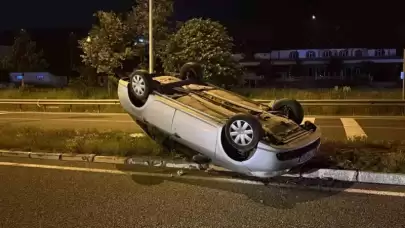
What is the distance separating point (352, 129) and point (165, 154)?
7091mm

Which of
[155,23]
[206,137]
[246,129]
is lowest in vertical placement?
[206,137]

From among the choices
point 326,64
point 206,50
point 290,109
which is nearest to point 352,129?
point 290,109

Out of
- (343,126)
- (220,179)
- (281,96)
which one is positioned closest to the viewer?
(220,179)

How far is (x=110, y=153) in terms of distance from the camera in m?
8.35

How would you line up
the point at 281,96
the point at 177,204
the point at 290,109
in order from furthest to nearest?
the point at 281,96, the point at 290,109, the point at 177,204

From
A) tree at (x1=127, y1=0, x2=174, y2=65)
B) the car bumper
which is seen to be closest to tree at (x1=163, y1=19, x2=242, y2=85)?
tree at (x1=127, y1=0, x2=174, y2=65)

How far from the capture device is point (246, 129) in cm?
592

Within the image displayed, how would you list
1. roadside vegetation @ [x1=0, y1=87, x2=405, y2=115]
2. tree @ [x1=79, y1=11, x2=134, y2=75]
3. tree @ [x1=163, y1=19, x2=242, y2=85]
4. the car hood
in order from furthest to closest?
tree @ [x1=79, y1=11, x2=134, y2=75] < tree @ [x1=163, y1=19, x2=242, y2=85] < roadside vegetation @ [x1=0, y1=87, x2=405, y2=115] < the car hood

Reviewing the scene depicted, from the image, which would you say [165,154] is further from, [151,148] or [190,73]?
[190,73]

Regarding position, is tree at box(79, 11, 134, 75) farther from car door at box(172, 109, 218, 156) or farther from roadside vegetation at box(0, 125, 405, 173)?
car door at box(172, 109, 218, 156)

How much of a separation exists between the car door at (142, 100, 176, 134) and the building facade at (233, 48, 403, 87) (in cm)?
4625

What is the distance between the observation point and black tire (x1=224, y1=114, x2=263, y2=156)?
5867mm

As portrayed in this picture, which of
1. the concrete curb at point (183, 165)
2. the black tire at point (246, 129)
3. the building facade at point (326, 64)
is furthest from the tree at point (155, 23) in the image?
the building facade at point (326, 64)

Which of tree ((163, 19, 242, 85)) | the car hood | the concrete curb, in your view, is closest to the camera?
the car hood
